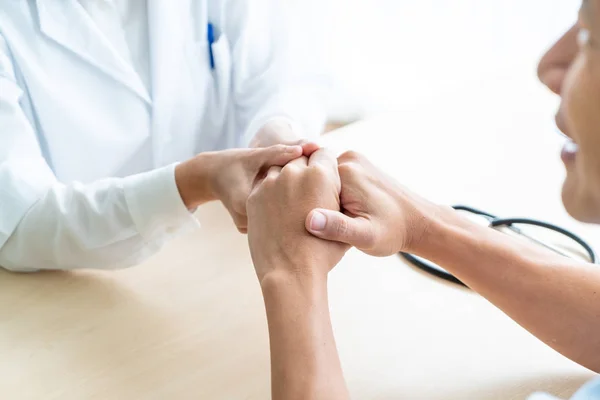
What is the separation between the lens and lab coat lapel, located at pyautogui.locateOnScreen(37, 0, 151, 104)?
98 centimetres

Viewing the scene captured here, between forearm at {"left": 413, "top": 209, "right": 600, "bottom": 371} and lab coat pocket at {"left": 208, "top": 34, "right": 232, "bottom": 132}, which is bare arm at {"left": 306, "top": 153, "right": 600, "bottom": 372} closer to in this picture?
forearm at {"left": 413, "top": 209, "right": 600, "bottom": 371}

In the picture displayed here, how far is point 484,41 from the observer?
1452 millimetres

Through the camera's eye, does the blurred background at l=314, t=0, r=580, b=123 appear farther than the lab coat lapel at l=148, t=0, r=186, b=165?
Yes

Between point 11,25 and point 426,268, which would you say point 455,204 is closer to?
point 426,268

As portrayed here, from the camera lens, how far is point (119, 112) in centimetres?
106

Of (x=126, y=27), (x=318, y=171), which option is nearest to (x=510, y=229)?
(x=318, y=171)

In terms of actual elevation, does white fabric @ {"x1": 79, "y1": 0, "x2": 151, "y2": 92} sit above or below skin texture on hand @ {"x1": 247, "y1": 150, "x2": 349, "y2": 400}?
above

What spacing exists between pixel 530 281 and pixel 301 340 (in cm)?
28

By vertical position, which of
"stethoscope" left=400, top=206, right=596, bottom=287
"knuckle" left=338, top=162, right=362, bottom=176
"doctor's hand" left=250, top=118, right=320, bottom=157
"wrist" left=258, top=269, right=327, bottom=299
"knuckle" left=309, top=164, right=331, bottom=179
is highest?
"knuckle" left=309, top=164, right=331, bottom=179

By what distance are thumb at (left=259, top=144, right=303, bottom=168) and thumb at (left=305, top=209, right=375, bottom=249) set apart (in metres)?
0.13

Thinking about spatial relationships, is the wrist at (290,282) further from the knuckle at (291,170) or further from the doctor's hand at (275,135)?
the doctor's hand at (275,135)

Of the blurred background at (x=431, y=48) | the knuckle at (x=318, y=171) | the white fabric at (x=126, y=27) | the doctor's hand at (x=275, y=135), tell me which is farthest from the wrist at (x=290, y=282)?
the blurred background at (x=431, y=48)

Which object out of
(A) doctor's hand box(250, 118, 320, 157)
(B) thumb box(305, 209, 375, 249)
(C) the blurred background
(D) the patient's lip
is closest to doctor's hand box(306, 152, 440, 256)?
(B) thumb box(305, 209, 375, 249)

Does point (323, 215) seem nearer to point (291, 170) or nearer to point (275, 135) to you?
point (291, 170)
